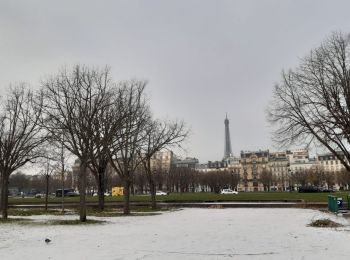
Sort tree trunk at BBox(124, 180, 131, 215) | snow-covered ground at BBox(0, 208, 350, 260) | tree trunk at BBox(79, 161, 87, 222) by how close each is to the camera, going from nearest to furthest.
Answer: snow-covered ground at BBox(0, 208, 350, 260) → tree trunk at BBox(79, 161, 87, 222) → tree trunk at BBox(124, 180, 131, 215)

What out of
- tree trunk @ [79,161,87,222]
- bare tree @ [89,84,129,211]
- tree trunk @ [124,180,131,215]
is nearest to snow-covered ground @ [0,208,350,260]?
tree trunk @ [79,161,87,222]

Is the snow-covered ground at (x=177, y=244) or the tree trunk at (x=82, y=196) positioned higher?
the tree trunk at (x=82, y=196)

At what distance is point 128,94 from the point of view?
32969 millimetres

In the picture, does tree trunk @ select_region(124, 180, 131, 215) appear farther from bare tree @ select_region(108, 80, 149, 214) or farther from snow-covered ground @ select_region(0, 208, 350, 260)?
snow-covered ground @ select_region(0, 208, 350, 260)

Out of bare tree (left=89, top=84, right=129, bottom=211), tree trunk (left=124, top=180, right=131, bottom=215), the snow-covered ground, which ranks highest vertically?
bare tree (left=89, top=84, right=129, bottom=211)

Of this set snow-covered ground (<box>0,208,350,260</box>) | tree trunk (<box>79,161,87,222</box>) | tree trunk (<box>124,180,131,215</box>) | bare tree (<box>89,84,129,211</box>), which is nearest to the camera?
snow-covered ground (<box>0,208,350,260</box>)

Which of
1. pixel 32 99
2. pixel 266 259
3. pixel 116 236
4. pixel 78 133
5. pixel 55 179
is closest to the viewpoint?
pixel 266 259

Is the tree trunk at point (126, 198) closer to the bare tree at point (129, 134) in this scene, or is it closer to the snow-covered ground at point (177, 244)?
the bare tree at point (129, 134)

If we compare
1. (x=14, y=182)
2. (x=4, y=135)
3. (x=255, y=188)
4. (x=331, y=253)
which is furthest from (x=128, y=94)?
(x=255, y=188)

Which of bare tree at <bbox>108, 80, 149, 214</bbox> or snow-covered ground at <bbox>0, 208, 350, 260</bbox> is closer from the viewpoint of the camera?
snow-covered ground at <bbox>0, 208, 350, 260</bbox>

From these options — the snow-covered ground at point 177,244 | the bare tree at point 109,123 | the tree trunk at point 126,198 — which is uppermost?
the bare tree at point 109,123

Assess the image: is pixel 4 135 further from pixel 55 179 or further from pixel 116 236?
pixel 55 179

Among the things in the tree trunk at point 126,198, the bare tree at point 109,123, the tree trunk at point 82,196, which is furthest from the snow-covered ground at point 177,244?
the tree trunk at point 126,198

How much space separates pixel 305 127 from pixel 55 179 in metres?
129
